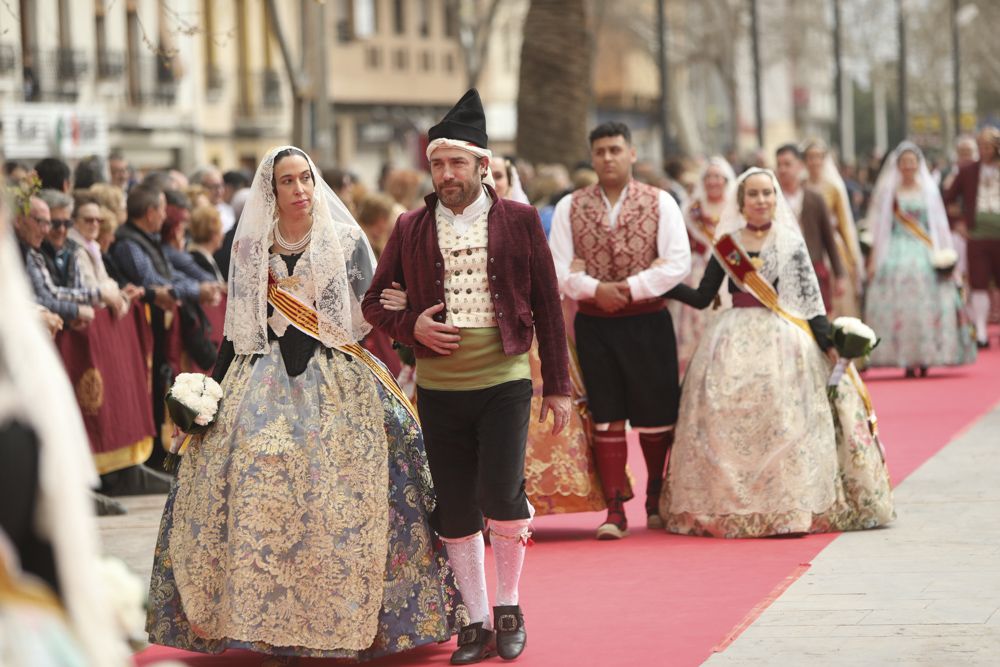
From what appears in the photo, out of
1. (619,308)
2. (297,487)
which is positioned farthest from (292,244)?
(619,308)

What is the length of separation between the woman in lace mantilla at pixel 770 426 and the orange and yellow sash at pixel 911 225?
6.57 metres

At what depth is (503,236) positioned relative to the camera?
694 centimetres

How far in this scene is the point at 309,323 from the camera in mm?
6977

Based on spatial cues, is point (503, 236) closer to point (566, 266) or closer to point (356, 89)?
point (566, 266)

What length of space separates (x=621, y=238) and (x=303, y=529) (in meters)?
2.94

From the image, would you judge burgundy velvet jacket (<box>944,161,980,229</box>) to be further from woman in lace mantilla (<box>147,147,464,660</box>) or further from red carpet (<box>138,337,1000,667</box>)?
woman in lace mantilla (<box>147,147,464,660</box>)

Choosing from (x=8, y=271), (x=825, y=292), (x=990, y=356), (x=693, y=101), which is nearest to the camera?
(x=8, y=271)

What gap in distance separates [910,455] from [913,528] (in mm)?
2703

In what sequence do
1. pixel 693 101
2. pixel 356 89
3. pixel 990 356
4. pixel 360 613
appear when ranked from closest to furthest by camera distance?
Result: pixel 360 613, pixel 990 356, pixel 356 89, pixel 693 101

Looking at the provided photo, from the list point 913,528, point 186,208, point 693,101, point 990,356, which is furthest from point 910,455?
point 693,101

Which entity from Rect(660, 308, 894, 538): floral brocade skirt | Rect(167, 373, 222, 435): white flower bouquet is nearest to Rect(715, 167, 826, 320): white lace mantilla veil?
Rect(660, 308, 894, 538): floral brocade skirt

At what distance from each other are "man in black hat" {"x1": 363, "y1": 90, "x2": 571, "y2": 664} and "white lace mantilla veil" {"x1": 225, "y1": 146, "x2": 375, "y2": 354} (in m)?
0.11

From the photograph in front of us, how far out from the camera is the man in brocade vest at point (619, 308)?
9.08 m

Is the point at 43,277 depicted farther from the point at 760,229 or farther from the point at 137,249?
the point at 760,229
